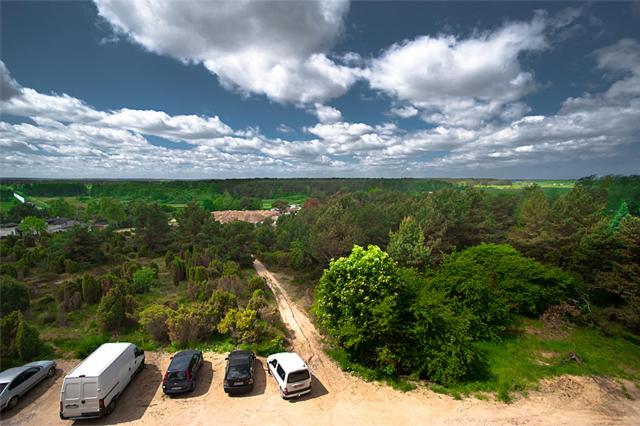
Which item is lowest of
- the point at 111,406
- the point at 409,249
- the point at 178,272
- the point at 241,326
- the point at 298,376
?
the point at 178,272

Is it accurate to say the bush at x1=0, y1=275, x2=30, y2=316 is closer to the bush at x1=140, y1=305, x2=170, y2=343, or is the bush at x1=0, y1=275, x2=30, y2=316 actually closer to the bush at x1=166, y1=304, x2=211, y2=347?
the bush at x1=140, y1=305, x2=170, y2=343

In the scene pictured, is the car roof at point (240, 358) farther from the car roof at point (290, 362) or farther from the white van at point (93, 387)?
the white van at point (93, 387)

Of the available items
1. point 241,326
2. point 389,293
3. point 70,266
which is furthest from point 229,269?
point 70,266

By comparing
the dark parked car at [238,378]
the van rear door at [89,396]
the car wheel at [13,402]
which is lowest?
the car wheel at [13,402]

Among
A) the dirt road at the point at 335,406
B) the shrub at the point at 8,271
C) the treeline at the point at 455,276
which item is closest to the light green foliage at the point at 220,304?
the dirt road at the point at 335,406

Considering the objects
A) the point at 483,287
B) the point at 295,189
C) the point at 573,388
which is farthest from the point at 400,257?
the point at 295,189

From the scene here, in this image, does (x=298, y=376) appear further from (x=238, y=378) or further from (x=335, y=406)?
(x=238, y=378)
